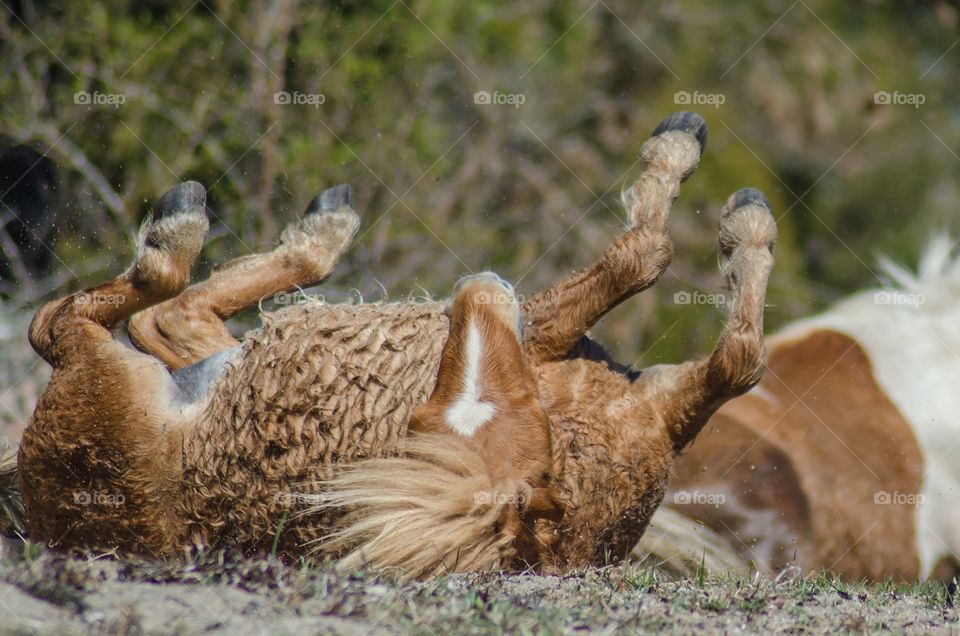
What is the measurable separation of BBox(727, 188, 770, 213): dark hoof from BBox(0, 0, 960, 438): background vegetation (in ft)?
2.79

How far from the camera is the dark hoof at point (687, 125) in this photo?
178 inches

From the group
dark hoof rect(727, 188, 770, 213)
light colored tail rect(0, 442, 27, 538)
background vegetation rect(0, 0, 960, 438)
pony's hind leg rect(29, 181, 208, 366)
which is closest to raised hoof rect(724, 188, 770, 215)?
dark hoof rect(727, 188, 770, 213)

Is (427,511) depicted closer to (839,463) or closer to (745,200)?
(745,200)

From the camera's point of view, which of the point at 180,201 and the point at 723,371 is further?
the point at 180,201

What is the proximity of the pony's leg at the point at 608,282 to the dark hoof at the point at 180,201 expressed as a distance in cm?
151

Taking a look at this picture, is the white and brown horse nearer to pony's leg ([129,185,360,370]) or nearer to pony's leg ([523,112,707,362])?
pony's leg ([523,112,707,362])

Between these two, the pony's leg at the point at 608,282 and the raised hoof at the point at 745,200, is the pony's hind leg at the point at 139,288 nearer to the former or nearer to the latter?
the pony's leg at the point at 608,282

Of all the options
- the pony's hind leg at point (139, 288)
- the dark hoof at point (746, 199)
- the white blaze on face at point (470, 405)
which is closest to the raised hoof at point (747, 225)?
the dark hoof at point (746, 199)

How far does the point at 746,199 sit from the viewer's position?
433 cm

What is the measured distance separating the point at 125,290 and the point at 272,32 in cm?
360

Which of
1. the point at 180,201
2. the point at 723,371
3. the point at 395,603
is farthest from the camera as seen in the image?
the point at 180,201

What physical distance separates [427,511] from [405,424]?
0.35 metres

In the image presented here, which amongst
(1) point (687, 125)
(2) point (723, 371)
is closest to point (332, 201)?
(1) point (687, 125)

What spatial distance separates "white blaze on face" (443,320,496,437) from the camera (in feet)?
11.8
